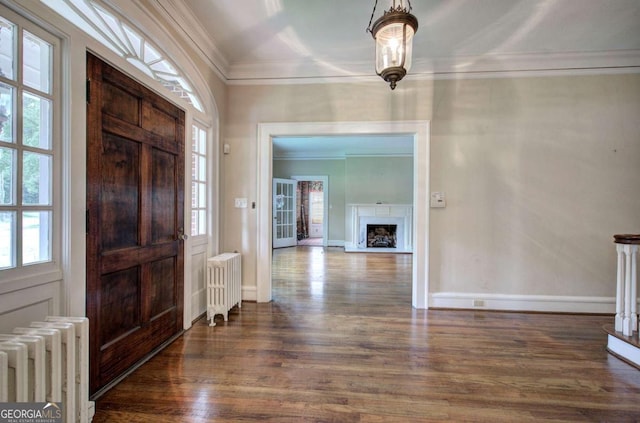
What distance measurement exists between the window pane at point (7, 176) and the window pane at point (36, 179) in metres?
0.04

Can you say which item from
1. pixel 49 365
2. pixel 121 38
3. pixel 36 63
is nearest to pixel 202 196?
pixel 121 38

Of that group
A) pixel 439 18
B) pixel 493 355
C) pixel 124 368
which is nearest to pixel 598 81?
pixel 439 18

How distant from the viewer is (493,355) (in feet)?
7.38

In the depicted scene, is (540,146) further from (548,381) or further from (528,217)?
(548,381)

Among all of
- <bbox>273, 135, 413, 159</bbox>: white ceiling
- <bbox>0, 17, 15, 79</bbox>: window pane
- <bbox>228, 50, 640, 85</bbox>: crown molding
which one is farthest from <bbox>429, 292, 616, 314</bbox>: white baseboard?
<bbox>273, 135, 413, 159</bbox>: white ceiling

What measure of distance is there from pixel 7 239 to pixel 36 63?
2.89 feet

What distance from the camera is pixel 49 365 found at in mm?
1250

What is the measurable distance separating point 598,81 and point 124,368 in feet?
17.0

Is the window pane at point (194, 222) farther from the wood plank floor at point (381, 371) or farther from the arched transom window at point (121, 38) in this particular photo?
the arched transom window at point (121, 38)

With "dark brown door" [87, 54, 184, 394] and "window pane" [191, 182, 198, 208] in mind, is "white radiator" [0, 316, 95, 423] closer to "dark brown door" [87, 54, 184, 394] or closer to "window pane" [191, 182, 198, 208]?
"dark brown door" [87, 54, 184, 394]

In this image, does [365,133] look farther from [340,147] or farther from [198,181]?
[340,147]

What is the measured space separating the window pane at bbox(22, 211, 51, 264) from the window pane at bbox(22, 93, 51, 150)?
14.1 inches

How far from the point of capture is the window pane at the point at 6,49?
126 centimetres

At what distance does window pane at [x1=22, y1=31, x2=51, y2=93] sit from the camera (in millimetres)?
1365
